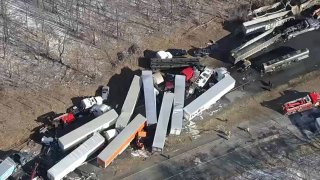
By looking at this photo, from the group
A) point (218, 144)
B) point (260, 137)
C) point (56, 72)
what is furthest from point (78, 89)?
point (260, 137)

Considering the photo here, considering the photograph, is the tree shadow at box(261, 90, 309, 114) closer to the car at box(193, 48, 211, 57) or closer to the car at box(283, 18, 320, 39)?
the car at box(283, 18, 320, 39)

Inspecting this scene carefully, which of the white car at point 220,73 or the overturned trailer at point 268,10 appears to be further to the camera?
the overturned trailer at point 268,10


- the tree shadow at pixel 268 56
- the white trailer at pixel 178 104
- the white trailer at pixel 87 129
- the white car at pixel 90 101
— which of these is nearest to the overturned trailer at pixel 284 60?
the tree shadow at pixel 268 56

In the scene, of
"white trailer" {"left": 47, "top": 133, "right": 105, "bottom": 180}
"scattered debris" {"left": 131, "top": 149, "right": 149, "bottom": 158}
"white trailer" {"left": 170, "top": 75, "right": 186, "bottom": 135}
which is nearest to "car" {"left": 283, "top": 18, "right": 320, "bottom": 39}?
"white trailer" {"left": 170, "top": 75, "right": 186, "bottom": 135}

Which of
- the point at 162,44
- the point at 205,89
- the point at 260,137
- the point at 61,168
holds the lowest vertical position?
the point at 61,168

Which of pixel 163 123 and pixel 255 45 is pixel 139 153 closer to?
pixel 163 123

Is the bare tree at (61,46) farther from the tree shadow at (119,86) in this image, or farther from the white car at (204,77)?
the white car at (204,77)

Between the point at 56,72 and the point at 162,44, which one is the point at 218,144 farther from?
the point at 56,72
